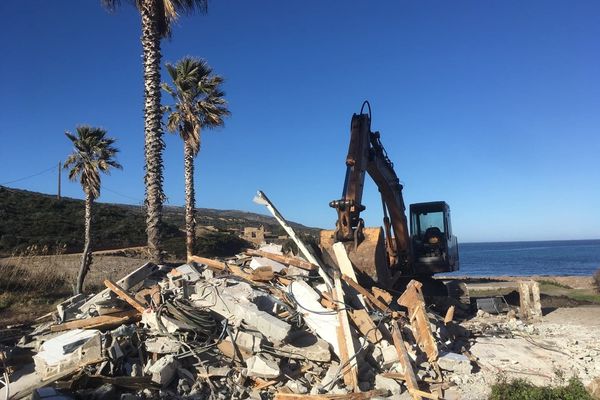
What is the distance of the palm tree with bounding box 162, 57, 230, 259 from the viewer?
922 inches

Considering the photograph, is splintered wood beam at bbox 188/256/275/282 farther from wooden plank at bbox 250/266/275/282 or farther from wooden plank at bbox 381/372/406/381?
wooden plank at bbox 381/372/406/381

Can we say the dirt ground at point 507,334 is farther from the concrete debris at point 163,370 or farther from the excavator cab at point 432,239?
the concrete debris at point 163,370

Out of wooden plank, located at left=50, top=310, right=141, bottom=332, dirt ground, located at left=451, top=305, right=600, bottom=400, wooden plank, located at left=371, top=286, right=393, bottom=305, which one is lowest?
dirt ground, located at left=451, top=305, right=600, bottom=400

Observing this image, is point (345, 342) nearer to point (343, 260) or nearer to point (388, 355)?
point (388, 355)

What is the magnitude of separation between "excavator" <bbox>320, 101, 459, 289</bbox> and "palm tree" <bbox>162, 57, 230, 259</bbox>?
11.5 meters

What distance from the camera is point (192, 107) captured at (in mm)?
23875

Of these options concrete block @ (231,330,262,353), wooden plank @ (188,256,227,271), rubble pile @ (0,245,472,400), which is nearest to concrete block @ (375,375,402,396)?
rubble pile @ (0,245,472,400)

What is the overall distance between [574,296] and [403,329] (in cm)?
1653

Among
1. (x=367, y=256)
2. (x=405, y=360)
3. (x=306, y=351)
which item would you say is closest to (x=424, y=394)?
(x=405, y=360)

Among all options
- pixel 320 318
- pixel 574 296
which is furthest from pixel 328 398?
pixel 574 296

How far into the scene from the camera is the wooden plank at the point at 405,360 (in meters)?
7.23

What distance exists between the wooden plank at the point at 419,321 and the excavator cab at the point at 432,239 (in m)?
5.00

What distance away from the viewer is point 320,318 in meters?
8.57

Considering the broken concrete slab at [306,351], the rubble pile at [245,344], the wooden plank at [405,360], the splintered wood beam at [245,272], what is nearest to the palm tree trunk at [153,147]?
the splintered wood beam at [245,272]
